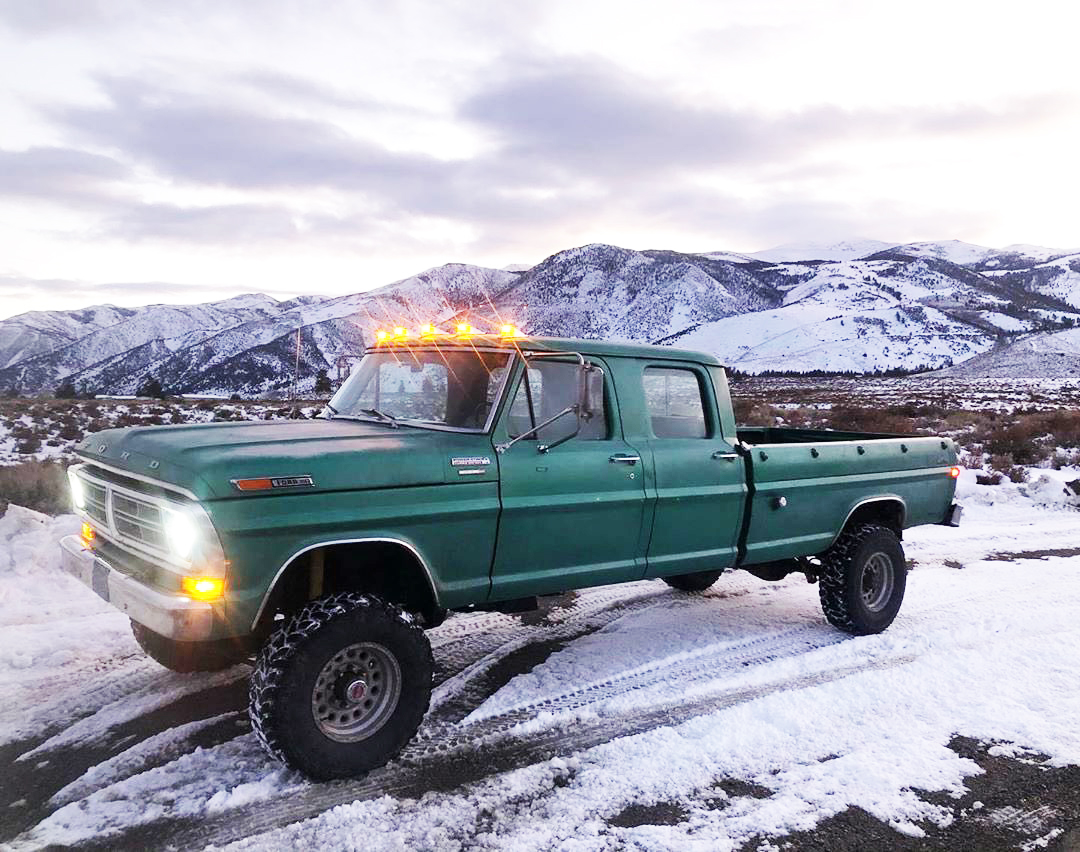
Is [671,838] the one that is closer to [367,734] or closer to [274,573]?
[367,734]

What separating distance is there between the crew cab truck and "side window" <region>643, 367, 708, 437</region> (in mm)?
15

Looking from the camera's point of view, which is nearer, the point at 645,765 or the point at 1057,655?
the point at 645,765

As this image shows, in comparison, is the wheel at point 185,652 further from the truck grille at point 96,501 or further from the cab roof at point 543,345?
the cab roof at point 543,345

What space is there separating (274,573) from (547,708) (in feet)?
6.57

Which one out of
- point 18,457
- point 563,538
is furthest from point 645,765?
point 18,457

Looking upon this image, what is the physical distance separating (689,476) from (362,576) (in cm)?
230

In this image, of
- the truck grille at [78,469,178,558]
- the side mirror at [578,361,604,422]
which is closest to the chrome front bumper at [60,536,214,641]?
the truck grille at [78,469,178,558]

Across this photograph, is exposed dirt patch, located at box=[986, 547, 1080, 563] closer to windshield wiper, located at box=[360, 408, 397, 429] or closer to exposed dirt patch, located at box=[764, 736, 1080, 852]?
exposed dirt patch, located at box=[764, 736, 1080, 852]

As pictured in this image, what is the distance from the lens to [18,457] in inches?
688

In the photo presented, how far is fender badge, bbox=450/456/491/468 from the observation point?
4.39 metres

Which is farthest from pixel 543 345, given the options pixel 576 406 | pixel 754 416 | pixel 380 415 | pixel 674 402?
pixel 754 416

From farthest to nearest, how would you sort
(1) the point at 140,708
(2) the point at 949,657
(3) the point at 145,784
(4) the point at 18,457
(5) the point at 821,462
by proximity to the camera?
(4) the point at 18,457 → (5) the point at 821,462 → (2) the point at 949,657 → (1) the point at 140,708 → (3) the point at 145,784

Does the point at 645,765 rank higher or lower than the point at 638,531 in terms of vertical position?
lower

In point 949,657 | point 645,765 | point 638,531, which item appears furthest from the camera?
point 949,657
